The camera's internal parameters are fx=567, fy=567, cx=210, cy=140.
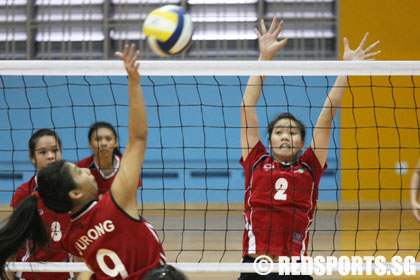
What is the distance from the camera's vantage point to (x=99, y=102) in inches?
362

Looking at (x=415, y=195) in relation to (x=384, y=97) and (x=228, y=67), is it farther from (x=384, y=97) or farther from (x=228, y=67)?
(x=384, y=97)

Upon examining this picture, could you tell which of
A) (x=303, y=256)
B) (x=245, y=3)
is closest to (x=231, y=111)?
(x=245, y=3)

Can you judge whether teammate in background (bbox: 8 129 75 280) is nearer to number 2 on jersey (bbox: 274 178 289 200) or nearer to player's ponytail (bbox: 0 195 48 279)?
player's ponytail (bbox: 0 195 48 279)

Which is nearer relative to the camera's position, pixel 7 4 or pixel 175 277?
pixel 175 277

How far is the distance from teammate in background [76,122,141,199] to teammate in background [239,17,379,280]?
95 centimetres

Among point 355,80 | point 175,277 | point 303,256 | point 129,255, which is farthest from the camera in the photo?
point 355,80

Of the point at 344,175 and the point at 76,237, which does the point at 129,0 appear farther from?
the point at 76,237

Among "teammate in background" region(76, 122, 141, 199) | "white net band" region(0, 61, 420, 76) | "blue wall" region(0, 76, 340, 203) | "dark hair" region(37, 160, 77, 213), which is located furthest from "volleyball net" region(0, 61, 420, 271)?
"dark hair" region(37, 160, 77, 213)

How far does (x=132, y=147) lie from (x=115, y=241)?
38 cm

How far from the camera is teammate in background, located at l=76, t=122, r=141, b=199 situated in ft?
11.7

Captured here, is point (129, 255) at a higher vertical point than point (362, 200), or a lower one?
higher

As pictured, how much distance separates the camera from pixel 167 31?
2.88 meters

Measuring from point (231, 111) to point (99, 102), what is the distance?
2156 mm

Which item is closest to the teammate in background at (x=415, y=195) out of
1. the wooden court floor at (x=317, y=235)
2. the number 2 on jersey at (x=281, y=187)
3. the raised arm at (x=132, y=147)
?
the wooden court floor at (x=317, y=235)
